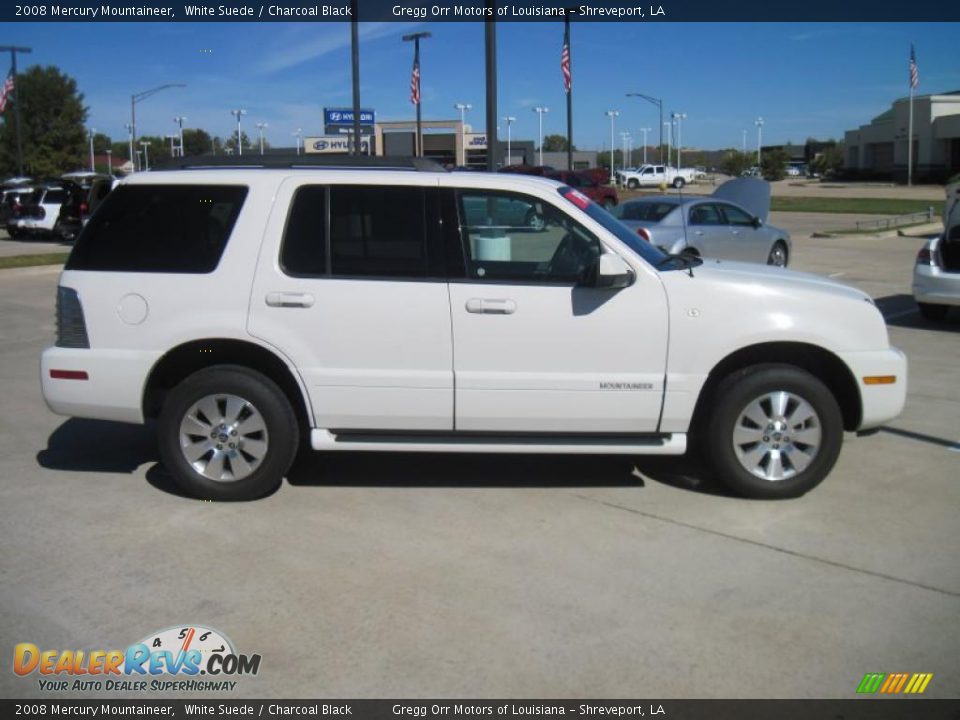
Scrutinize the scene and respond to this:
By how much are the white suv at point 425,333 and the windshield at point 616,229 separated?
46 millimetres

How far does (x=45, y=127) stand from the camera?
7788 centimetres

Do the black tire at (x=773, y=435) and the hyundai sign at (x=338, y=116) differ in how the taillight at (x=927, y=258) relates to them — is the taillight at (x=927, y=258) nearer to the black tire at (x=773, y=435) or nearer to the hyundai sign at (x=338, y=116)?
the black tire at (x=773, y=435)

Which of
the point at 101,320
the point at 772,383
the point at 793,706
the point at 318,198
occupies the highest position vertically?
the point at 318,198

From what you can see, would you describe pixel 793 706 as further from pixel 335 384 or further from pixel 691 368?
pixel 335 384

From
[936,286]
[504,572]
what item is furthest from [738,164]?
[504,572]

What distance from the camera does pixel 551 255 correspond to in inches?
224

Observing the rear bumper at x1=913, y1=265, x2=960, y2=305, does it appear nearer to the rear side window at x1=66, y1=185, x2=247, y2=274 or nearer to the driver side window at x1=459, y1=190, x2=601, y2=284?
the driver side window at x1=459, y1=190, x2=601, y2=284

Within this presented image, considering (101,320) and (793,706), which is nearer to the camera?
(793,706)

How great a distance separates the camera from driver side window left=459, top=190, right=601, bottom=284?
5.55 metres

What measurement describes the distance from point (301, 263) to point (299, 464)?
1598mm

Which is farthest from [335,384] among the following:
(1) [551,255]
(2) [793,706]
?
(2) [793,706]

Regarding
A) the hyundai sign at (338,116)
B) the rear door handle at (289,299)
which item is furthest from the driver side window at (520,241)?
the hyundai sign at (338,116)

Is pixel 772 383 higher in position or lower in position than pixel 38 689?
higher

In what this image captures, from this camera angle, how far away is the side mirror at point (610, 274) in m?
5.34
